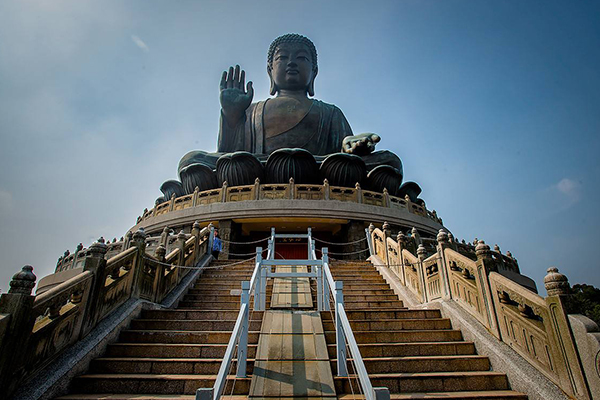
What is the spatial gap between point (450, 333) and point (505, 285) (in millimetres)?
1016

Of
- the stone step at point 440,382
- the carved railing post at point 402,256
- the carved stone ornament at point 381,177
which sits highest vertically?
the carved stone ornament at point 381,177

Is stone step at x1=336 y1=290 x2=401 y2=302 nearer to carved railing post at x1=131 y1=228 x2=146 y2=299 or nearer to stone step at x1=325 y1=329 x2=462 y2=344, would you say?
stone step at x1=325 y1=329 x2=462 y2=344

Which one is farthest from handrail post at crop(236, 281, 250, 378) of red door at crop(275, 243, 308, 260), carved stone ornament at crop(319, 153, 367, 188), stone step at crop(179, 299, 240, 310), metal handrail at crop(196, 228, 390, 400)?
carved stone ornament at crop(319, 153, 367, 188)

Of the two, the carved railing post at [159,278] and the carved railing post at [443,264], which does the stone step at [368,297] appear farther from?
the carved railing post at [159,278]

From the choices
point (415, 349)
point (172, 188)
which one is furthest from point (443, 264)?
point (172, 188)

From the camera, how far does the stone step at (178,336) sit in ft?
14.8

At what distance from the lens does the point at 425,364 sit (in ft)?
13.1

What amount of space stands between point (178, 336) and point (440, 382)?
127 inches

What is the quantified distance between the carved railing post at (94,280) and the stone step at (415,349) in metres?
3.05

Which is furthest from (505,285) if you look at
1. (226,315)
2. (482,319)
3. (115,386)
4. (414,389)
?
(115,386)

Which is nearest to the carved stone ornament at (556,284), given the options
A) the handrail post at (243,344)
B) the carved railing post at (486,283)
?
the carved railing post at (486,283)

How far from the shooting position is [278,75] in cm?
2200

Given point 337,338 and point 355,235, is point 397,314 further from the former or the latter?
point 355,235

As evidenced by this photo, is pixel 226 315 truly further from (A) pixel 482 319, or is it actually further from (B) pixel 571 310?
(B) pixel 571 310
